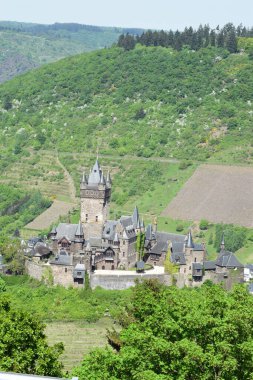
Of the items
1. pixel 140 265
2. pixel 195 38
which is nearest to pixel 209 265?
pixel 140 265

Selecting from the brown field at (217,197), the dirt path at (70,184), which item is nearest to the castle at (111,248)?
the brown field at (217,197)

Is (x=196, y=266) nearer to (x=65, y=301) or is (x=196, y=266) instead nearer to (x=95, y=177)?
(x=65, y=301)

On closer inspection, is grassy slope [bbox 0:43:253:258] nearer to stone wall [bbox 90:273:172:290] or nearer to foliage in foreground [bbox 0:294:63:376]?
stone wall [bbox 90:273:172:290]

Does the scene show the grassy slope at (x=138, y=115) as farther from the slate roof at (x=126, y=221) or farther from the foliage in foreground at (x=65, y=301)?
the foliage in foreground at (x=65, y=301)

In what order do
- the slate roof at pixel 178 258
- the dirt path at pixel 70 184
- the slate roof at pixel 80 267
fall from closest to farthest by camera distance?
the slate roof at pixel 80 267 → the slate roof at pixel 178 258 → the dirt path at pixel 70 184

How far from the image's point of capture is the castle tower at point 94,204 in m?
84.8

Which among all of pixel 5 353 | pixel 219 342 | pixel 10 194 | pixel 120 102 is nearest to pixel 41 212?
pixel 10 194

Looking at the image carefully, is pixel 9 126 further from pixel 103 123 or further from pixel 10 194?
pixel 10 194

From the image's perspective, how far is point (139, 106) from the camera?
142 metres

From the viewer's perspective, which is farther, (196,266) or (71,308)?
(196,266)

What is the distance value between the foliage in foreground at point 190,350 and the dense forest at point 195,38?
11992cm

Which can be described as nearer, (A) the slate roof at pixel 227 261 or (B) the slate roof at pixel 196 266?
(B) the slate roof at pixel 196 266

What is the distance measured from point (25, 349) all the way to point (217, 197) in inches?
2748

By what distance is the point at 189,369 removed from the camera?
35188 millimetres
